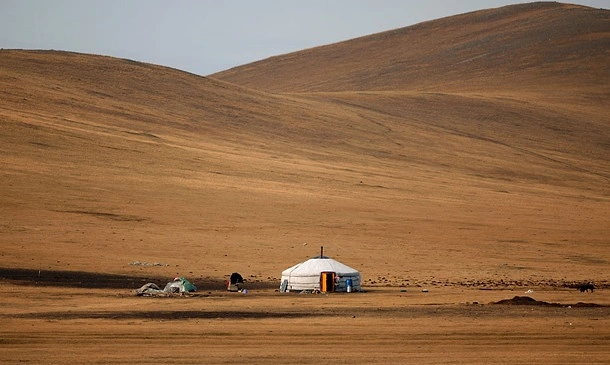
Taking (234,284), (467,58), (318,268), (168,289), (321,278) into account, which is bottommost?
(168,289)

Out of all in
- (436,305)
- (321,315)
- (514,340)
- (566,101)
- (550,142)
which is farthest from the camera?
(566,101)

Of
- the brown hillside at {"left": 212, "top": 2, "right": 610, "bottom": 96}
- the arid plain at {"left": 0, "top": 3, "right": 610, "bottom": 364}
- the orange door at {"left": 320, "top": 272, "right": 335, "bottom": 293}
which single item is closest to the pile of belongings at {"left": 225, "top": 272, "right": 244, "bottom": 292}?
the arid plain at {"left": 0, "top": 3, "right": 610, "bottom": 364}

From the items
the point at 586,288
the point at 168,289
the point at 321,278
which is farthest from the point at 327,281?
the point at 586,288

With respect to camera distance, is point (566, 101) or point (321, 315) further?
point (566, 101)

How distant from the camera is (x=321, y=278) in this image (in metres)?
34.8

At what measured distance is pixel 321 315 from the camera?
2714cm

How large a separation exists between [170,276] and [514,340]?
677 inches

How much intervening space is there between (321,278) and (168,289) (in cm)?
468

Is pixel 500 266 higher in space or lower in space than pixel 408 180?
lower

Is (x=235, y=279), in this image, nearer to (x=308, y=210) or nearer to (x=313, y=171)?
(x=308, y=210)

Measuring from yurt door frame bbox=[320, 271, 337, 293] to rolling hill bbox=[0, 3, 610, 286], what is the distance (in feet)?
11.3

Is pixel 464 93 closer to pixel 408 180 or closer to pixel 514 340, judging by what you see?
pixel 408 180

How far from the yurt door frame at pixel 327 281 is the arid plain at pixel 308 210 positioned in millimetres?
1786

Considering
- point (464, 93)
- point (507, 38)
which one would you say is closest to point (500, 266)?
point (464, 93)
